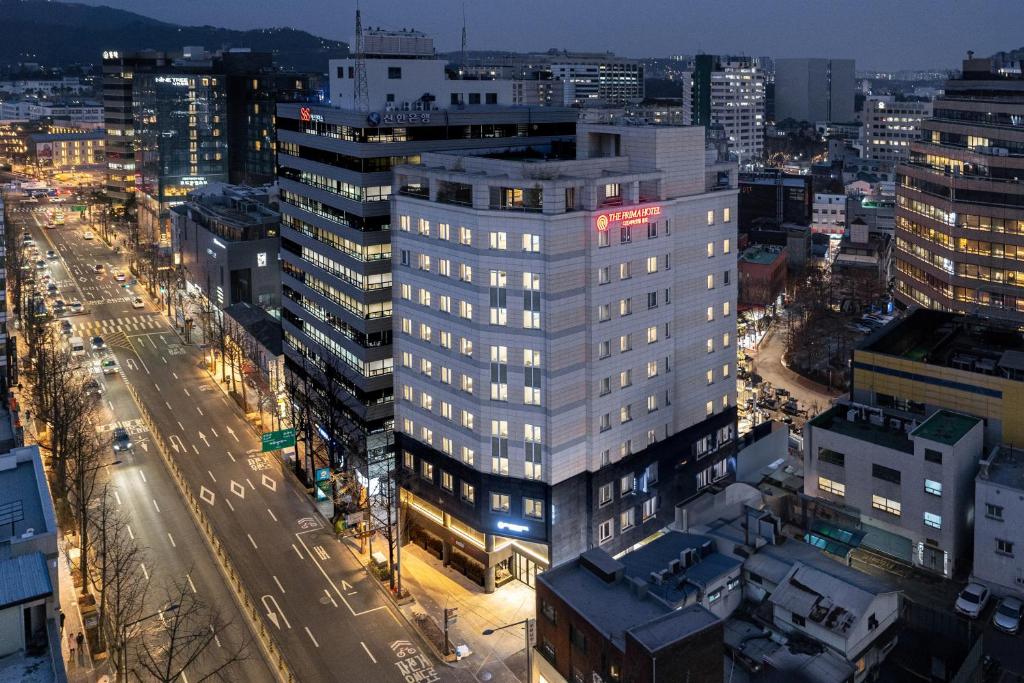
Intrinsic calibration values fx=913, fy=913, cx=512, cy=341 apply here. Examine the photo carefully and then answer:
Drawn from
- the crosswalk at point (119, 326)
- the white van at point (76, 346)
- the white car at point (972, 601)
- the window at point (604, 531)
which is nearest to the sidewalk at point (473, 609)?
the window at point (604, 531)

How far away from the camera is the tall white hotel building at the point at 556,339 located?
58.6 m

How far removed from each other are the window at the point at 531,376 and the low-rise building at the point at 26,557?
28.2 meters

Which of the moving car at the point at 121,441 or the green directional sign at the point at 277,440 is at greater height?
the green directional sign at the point at 277,440

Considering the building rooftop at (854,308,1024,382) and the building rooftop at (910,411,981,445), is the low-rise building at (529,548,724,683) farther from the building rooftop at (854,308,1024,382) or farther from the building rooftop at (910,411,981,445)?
the building rooftop at (854,308,1024,382)

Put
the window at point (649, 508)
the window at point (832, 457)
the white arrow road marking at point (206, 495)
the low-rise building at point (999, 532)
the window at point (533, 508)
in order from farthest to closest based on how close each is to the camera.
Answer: the white arrow road marking at point (206, 495), the window at point (649, 508), the window at point (832, 457), the window at point (533, 508), the low-rise building at point (999, 532)

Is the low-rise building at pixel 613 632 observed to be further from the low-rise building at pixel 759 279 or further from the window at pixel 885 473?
the low-rise building at pixel 759 279

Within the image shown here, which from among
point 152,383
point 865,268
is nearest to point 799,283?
point 865,268

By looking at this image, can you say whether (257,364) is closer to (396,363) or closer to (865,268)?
(396,363)

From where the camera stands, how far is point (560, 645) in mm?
45594

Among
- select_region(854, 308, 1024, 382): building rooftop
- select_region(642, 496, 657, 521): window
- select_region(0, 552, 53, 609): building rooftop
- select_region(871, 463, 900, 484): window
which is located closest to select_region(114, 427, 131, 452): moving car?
select_region(642, 496, 657, 521): window

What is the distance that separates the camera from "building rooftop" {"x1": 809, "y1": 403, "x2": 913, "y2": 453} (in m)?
62.1

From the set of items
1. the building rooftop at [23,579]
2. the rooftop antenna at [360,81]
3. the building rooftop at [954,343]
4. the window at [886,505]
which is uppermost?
the rooftop antenna at [360,81]

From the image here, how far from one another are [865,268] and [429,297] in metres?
116

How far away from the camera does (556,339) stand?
58.1 metres
